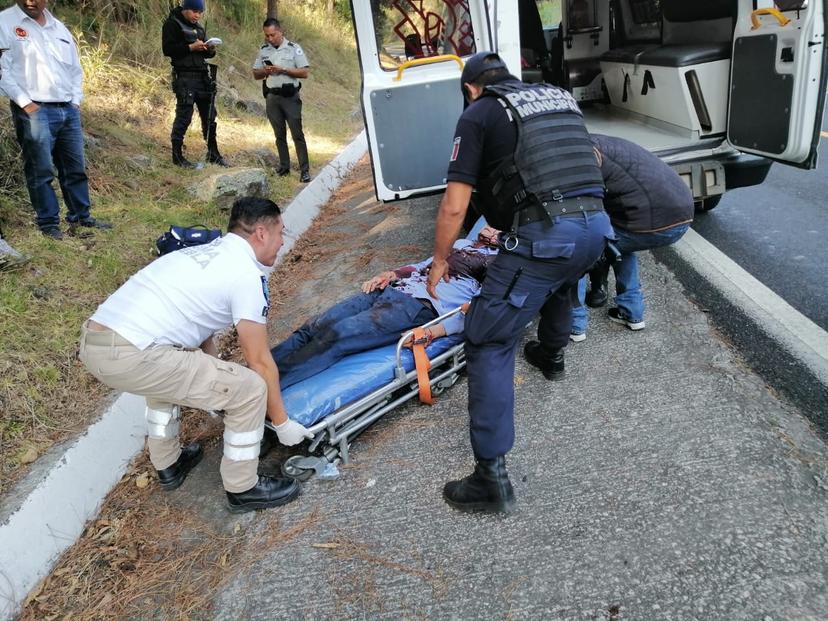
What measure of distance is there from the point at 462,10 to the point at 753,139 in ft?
7.32

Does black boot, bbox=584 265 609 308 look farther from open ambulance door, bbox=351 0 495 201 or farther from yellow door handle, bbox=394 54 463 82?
yellow door handle, bbox=394 54 463 82

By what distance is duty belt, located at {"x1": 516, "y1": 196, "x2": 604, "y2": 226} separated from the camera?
2.28 m

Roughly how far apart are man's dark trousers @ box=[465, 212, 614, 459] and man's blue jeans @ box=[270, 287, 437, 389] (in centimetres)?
80

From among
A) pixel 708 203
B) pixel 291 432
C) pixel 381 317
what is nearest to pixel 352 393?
pixel 291 432

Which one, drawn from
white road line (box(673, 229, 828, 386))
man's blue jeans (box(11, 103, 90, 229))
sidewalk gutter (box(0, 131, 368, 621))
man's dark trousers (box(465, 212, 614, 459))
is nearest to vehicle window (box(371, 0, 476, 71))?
man's dark trousers (box(465, 212, 614, 459))

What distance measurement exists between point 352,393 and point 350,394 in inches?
0.4

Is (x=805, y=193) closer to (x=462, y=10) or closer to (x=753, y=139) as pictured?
(x=753, y=139)

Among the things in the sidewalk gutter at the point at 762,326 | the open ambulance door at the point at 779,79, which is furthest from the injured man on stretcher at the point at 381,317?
the open ambulance door at the point at 779,79

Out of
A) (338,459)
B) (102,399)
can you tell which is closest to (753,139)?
(338,459)

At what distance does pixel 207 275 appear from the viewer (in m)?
2.27

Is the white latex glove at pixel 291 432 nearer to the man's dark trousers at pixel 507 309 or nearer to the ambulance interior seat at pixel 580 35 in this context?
the man's dark trousers at pixel 507 309

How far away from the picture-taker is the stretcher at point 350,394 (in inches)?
102

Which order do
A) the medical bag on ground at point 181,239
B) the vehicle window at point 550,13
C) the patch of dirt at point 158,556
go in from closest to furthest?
1. the patch of dirt at point 158,556
2. the medical bag on ground at point 181,239
3. the vehicle window at point 550,13

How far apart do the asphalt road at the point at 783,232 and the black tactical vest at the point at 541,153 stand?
6.79 feet
